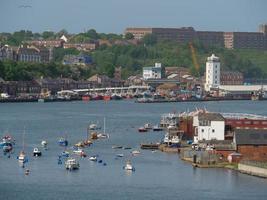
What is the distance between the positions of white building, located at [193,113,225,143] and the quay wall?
326 centimetres

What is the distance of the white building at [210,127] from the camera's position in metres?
24.0

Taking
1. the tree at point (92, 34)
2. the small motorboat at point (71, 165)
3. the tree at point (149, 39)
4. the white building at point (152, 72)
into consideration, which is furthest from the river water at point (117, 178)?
the tree at point (92, 34)

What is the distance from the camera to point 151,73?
219 feet

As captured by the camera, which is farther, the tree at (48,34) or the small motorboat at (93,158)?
the tree at (48,34)

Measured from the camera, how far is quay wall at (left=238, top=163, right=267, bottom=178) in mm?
19781

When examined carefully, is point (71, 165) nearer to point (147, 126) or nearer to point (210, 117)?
point (210, 117)

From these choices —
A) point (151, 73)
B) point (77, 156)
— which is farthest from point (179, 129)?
point (151, 73)

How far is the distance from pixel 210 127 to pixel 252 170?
409 centimetres

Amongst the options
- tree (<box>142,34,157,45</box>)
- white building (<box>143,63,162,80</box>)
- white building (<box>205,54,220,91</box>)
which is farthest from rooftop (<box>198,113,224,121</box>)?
tree (<box>142,34,157,45</box>)

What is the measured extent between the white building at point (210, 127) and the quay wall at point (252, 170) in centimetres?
326

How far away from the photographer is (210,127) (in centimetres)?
2419

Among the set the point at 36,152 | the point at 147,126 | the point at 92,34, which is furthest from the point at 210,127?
the point at 92,34

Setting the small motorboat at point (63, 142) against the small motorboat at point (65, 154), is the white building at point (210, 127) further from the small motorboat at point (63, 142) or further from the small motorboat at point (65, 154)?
the small motorboat at point (63, 142)

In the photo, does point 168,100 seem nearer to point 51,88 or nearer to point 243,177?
Result: point 51,88
